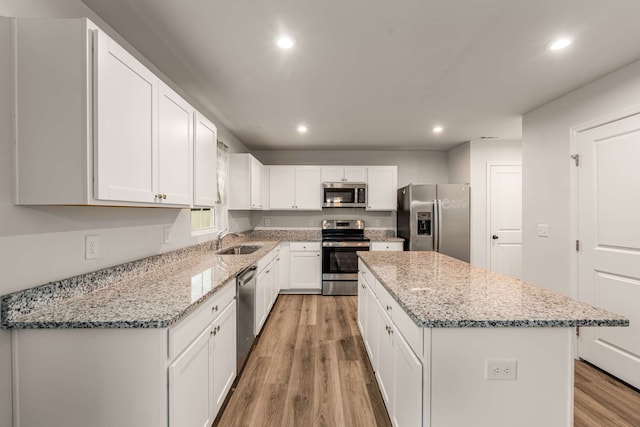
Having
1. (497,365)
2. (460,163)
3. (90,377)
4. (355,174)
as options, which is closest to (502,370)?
(497,365)

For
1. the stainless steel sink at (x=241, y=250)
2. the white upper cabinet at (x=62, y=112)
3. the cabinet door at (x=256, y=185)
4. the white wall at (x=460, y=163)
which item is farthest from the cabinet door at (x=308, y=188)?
the white upper cabinet at (x=62, y=112)

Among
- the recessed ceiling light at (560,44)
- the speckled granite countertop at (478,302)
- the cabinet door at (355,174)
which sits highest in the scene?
the recessed ceiling light at (560,44)

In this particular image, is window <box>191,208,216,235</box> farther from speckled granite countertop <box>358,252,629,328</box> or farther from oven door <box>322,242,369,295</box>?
speckled granite countertop <box>358,252,629,328</box>

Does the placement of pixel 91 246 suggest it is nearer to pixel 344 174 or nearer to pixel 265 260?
pixel 265 260

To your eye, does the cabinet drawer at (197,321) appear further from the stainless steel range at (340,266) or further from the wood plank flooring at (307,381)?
the stainless steel range at (340,266)

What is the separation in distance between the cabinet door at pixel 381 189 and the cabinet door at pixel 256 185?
1804mm

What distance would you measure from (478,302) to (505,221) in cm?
370

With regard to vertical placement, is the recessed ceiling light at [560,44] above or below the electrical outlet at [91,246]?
above

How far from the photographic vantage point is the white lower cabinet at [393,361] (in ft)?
3.90

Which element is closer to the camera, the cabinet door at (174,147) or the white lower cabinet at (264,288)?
the cabinet door at (174,147)

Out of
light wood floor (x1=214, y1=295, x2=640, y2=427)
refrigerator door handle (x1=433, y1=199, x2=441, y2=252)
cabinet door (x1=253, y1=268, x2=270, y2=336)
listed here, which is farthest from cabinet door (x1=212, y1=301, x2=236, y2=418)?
refrigerator door handle (x1=433, y1=199, x2=441, y2=252)

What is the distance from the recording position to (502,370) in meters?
1.10

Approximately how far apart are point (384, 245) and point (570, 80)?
2829mm

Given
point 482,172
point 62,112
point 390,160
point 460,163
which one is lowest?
point 62,112
